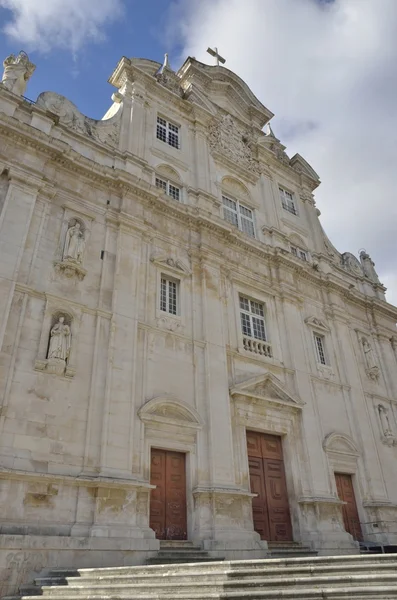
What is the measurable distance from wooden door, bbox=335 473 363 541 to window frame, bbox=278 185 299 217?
12172 millimetres

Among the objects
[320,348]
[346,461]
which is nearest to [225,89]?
[320,348]

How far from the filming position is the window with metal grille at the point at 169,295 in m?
14.2

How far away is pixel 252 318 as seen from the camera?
16641mm

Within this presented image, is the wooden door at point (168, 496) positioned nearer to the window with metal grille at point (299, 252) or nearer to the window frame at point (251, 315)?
the window frame at point (251, 315)

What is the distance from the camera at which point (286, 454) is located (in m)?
14.7

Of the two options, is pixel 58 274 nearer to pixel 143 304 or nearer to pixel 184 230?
pixel 143 304

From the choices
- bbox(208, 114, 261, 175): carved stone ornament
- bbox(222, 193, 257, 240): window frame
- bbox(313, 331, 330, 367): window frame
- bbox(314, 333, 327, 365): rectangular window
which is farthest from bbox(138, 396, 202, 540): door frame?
bbox(208, 114, 261, 175): carved stone ornament

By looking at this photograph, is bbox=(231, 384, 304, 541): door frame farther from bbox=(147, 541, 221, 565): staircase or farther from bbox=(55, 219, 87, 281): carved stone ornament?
bbox=(55, 219, 87, 281): carved stone ornament

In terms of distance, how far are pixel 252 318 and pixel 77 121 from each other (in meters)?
9.00

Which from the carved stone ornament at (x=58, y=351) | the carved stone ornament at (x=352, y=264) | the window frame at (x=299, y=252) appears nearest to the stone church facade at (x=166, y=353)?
the carved stone ornament at (x=58, y=351)

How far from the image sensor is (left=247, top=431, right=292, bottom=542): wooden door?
13211mm

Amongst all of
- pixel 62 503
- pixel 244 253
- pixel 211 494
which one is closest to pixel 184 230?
pixel 244 253

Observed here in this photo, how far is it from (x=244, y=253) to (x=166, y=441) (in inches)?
325

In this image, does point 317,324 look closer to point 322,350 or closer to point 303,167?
point 322,350
